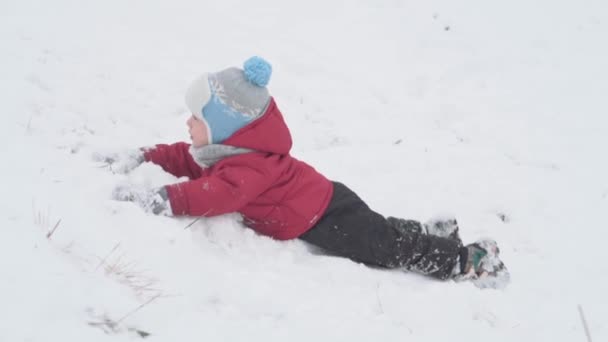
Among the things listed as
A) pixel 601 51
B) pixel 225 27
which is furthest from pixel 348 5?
pixel 601 51

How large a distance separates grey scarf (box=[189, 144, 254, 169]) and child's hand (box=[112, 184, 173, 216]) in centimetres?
48

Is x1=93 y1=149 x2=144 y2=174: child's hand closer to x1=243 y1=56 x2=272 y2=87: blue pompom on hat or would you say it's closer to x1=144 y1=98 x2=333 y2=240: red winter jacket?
x1=144 y1=98 x2=333 y2=240: red winter jacket

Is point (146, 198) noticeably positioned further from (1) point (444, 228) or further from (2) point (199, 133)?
(1) point (444, 228)

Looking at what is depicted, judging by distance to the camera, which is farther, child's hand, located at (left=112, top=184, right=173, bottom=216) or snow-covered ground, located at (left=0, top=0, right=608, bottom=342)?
child's hand, located at (left=112, top=184, right=173, bottom=216)

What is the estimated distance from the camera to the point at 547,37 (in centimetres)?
781

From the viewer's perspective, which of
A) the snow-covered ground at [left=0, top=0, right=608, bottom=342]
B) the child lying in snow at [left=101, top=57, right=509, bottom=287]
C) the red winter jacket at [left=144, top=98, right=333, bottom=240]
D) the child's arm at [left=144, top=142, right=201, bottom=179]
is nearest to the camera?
the snow-covered ground at [left=0, top=0, right=608, bottom=342]

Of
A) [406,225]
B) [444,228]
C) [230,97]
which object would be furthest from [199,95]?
[444,228]

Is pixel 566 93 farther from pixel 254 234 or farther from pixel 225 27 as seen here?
pixel 254 234

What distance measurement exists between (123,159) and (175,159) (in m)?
0.35

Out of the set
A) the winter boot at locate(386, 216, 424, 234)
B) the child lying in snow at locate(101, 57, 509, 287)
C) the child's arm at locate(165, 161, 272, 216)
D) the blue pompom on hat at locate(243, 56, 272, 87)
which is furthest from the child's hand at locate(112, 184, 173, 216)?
the winter boot at locate(386, 216, 424, 234)

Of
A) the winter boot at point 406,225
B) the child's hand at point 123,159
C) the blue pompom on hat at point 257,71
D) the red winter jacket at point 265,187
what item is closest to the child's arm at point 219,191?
the red winter jacket at point 265,187

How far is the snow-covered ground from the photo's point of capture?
205 cm

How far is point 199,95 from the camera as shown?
3.25 m

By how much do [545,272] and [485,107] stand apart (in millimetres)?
3017
